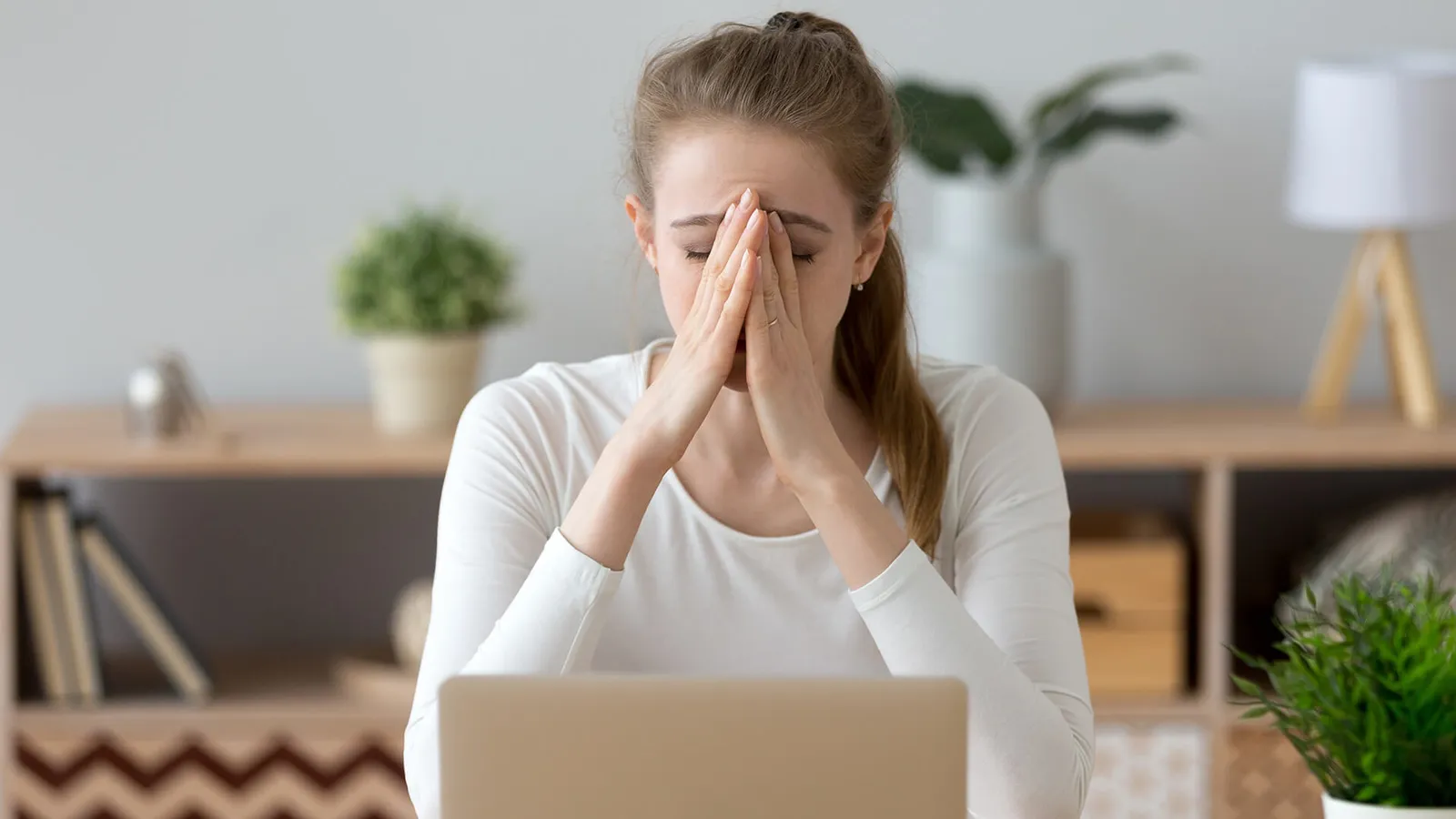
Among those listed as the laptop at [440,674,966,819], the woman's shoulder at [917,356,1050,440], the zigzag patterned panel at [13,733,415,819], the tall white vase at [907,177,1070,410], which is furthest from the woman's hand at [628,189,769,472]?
the zigzag patterned panel at [13,733,415,819]

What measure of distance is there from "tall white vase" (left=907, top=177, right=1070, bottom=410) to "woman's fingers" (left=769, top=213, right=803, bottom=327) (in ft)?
3.49

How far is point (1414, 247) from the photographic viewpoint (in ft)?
8.89

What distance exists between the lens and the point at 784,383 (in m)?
1.34

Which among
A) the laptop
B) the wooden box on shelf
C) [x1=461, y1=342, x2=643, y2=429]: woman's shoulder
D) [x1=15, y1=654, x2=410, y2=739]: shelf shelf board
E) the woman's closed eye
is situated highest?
the woman's closed eye

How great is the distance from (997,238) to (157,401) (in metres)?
1.22

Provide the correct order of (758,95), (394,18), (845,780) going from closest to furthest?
1. (845,780)
2. (758,95)
3. (394,18)

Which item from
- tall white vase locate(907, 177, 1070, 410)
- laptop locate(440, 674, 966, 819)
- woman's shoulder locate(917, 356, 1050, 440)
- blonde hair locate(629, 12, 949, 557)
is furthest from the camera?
tall white vase locate(907, 177, 1070, 410)

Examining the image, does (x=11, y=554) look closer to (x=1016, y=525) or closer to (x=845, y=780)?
(x=1016, y=525)

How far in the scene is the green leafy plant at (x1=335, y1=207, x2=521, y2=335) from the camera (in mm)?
2363

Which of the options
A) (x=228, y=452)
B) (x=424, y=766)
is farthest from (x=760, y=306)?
(x=228, y=452)

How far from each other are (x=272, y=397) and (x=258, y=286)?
0.18 meters

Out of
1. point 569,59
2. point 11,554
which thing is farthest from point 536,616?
point 569,59

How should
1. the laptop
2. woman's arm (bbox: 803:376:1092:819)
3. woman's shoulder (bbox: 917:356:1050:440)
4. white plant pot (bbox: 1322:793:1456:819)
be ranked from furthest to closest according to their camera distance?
woman's shoulder (bbox: 917:356:1050:440), woman's arm (bbox: 803:376:1092:819), white plant pot (bbox: 1322:793:1456:819), the laptop

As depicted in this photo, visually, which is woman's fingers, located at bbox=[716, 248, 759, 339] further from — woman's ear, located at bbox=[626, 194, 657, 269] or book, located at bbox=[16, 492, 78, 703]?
book, located at bbox=[16, 492, 78, 703]
